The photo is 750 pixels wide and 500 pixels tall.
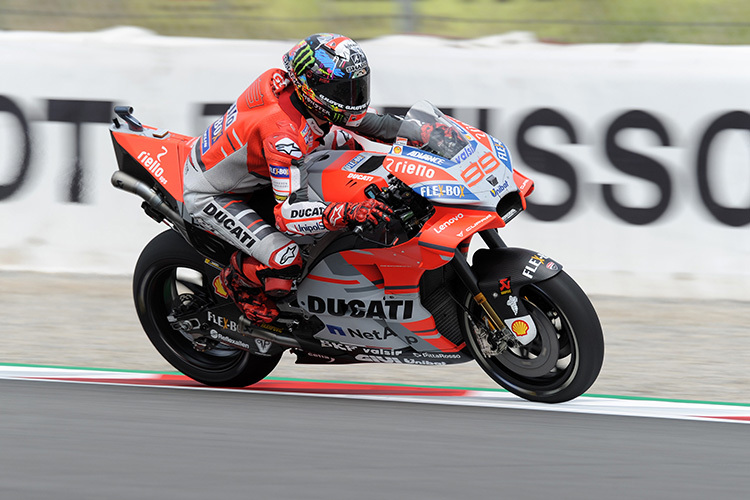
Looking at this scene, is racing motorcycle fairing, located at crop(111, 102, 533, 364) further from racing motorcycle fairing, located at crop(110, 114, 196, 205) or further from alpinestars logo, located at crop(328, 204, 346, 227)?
alpinestars logo, located at crop(328, 204, 346, 227)

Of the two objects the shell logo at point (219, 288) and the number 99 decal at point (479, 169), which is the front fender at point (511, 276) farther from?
the shell logo at point (219, 288)

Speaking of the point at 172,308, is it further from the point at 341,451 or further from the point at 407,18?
the point at 407,18

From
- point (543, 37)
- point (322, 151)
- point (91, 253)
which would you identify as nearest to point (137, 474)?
point (322, 151)

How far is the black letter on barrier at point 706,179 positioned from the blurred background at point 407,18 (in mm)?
707

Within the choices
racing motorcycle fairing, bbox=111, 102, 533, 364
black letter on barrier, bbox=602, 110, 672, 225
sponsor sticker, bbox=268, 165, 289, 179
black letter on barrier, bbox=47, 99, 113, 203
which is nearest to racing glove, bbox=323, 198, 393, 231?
racing motorcycle fairing, bbox=111, 102, 533, 364

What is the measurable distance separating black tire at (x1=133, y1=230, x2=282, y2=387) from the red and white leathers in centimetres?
33

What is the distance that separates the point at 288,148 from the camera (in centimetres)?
449

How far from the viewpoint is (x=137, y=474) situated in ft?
11.9

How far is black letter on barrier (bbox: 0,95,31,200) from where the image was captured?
307 inches

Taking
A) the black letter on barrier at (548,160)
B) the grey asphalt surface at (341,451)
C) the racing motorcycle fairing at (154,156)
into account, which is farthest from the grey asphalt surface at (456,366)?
the racing motorcycle fairing at (154,156)

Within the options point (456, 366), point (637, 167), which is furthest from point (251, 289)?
point (637, 167)

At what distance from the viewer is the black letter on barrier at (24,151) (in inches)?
307

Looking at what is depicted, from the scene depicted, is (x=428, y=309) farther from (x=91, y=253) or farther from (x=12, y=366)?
(x=91, y=253)

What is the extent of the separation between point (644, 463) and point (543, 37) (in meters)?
4.57
